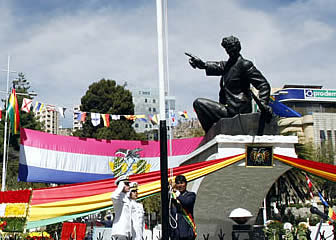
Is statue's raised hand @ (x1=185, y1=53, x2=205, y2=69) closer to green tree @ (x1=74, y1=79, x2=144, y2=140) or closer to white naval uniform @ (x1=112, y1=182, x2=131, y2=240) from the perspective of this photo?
white naval uniform @ (x1=112, y1=182, x2=131, y2=240)

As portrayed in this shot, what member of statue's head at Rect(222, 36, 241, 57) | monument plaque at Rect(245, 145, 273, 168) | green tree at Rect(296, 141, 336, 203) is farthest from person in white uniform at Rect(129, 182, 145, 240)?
green tree at Rect(296, 141, 336, 203)

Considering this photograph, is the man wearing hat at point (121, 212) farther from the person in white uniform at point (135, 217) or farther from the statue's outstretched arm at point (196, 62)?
the statue's outstretched arm at point (196, 62)

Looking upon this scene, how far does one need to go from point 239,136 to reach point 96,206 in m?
2.64

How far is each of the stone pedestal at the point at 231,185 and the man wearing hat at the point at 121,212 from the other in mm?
2046

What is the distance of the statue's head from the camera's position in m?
7.71

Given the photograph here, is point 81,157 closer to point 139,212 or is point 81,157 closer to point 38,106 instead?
point 38,106

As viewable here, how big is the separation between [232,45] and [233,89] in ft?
2.61

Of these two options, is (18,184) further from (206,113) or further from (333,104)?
(333,104)

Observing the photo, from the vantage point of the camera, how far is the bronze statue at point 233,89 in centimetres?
765

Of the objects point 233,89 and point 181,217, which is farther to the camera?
point 233,89

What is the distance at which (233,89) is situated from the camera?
7812 millimetres

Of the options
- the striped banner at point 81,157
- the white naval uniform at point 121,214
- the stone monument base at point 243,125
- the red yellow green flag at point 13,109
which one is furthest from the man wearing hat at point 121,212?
the red yellow green flag at point 13,109

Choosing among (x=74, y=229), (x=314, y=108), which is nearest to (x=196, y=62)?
(x=74, y=229)

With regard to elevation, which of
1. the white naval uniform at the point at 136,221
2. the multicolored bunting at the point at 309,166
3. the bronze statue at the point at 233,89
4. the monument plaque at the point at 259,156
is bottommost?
the white naval uniform at the point at 136,221
